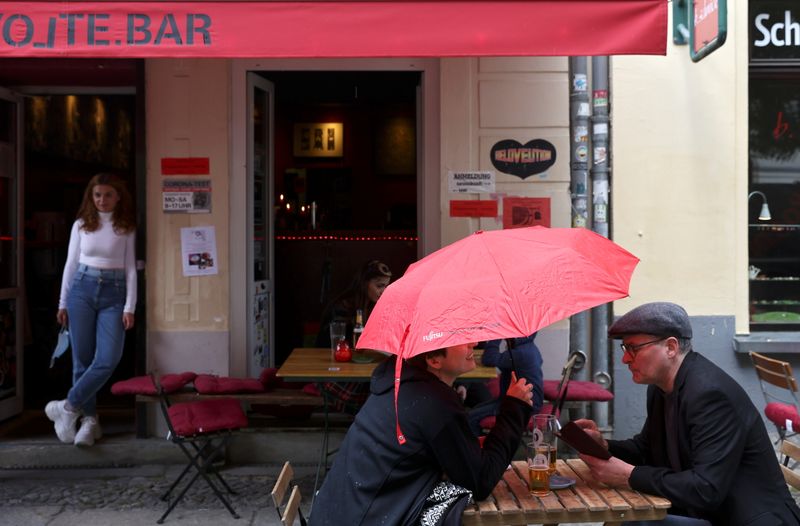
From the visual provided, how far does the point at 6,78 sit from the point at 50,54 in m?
2.45

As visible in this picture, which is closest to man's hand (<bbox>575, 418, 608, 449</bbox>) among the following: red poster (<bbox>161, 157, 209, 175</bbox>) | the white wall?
the white wall

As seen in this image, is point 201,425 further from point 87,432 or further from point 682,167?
point 682,167

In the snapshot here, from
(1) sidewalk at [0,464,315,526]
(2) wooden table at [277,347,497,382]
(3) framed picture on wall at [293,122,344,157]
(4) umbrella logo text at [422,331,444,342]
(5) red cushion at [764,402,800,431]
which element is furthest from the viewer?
(3) framed picture on wall at [293,122,344,157]

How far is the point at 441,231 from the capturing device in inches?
267

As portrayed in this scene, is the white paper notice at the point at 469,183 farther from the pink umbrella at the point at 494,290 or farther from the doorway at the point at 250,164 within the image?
the pink umbrella at the point at 494,290

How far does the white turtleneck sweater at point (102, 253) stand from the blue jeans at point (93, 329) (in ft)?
0.16

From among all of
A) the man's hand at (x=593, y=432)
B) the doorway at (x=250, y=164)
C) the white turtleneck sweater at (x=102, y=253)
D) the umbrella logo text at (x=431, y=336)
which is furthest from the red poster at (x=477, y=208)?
the umbrella logo text at (x=431, y=336)

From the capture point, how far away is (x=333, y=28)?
4.92 metres

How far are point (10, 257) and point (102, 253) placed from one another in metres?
1.20

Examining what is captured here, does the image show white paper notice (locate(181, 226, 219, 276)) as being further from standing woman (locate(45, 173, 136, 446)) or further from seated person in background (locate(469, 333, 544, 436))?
seated person in background (locate(469, 333, 544, 436))

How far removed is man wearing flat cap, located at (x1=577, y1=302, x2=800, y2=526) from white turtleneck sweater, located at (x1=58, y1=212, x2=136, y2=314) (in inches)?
165

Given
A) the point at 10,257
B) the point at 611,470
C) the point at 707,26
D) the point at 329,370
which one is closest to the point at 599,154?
the point at 707,26

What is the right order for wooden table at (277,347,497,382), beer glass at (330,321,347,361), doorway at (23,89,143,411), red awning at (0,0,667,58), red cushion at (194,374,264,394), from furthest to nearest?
doorway at (23,89,143,411)
red cushion at (194,374,264,394)
beer glass at (330,321,347,361)
wooden table at (277,347,497,382)
red awning at (0,0,667,58)

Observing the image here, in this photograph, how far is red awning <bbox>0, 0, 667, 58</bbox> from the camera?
4.89 metres
